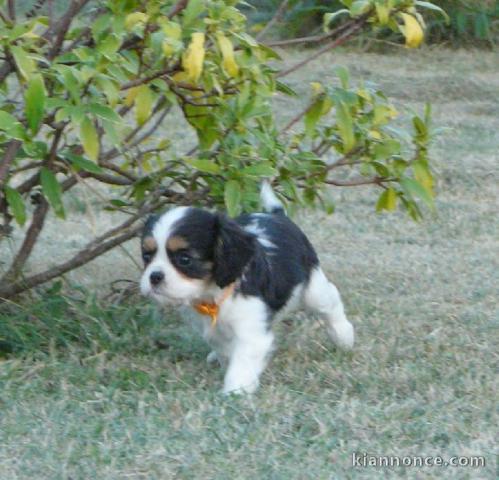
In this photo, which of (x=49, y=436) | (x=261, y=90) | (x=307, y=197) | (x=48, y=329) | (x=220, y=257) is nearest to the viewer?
(x=49, y=436)

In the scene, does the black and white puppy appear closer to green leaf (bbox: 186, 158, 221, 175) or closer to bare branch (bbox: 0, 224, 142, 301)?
green leaf (bbox: 186, 158, 221, 175)

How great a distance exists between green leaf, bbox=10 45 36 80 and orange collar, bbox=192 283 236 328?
1109 mm

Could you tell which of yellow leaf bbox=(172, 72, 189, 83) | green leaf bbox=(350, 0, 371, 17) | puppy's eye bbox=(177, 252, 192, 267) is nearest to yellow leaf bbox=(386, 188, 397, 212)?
green leaf bbox=(350, 0, 371, 17)

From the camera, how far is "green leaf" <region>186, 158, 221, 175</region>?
213 inches

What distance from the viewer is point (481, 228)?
8.41m

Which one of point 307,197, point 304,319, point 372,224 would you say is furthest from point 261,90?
point 372,224

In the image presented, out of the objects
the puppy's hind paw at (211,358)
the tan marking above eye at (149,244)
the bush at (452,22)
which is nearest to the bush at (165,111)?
the tan marking above eye at (149,244)

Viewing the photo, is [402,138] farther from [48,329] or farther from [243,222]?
[48,329]

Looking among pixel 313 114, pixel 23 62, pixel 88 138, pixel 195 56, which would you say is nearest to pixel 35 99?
pixel 23 62

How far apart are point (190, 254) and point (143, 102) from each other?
641 millimetres

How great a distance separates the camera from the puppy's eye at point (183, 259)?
4777 millimetres

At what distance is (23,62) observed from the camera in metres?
4.48

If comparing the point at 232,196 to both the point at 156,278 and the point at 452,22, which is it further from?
the point at 452,22

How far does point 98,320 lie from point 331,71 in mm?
8003
